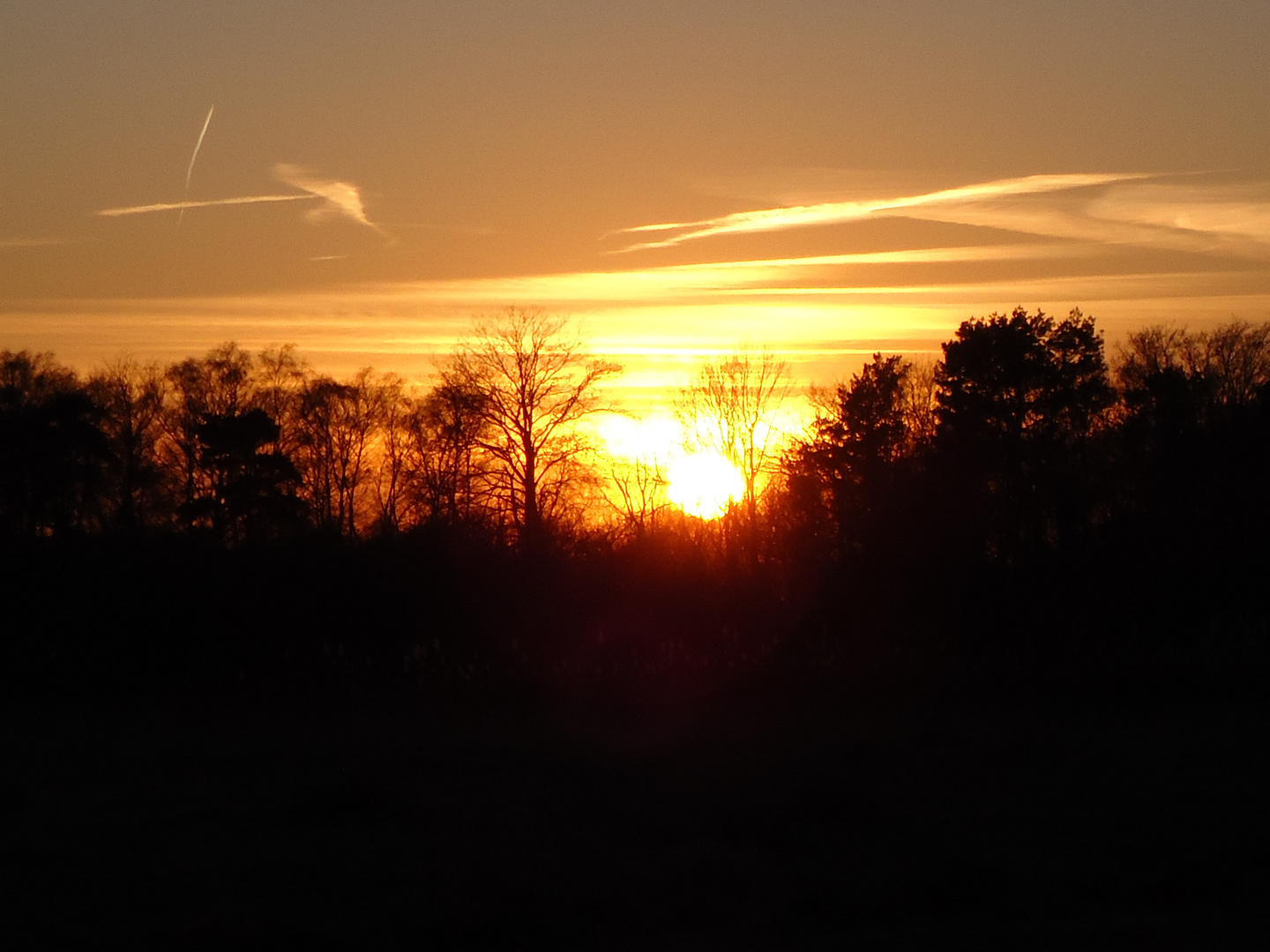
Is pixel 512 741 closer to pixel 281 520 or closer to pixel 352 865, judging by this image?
pixel 352 865

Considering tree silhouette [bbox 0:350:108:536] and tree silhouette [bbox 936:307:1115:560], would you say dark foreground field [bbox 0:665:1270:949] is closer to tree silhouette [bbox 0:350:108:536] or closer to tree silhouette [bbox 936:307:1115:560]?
tree silhouette [bbox 0:350:108:536]

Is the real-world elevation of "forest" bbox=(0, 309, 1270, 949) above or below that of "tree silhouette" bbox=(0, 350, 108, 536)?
below

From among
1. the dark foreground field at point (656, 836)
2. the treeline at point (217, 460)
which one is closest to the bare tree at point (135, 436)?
the treeline at point (217, 460)

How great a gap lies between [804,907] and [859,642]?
1349cm

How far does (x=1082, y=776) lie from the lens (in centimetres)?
974

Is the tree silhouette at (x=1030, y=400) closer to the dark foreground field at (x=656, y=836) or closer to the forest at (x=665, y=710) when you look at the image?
the forest at (x=665, y=710)

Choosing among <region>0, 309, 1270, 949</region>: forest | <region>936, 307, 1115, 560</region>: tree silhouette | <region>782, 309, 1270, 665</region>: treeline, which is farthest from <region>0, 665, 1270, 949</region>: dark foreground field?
<region>936, 307, 1115, 560</region>: tree silhouette

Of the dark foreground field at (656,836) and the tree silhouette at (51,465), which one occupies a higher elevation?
the tree silhouette at (51,465)

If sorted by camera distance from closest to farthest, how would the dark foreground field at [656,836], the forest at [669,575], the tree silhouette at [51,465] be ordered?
the dark foreground field at [656,836], the forest at [669,575], the tree silhouette at [51,465]

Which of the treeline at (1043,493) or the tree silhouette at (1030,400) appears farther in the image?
the tree silhouette at (1030,400)

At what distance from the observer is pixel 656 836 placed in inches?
315

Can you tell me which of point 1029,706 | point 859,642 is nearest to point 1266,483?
point 859,642

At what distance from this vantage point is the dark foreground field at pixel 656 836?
6148 mm

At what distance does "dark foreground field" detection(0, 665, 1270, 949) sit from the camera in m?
6.15
